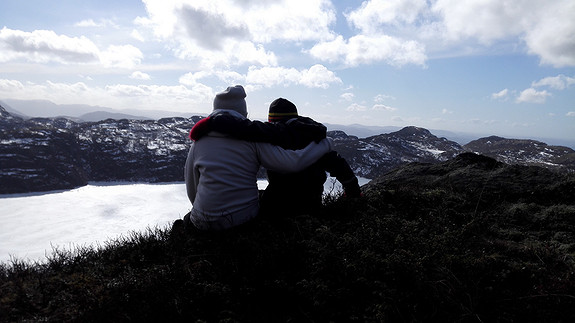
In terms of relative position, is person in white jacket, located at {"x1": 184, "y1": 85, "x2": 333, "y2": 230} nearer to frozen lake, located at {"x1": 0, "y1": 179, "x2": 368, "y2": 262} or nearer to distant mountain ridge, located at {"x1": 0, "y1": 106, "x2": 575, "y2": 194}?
frozen lake, located at {"x1": 0, "y1": 179, "x2": 368, "y2": 262}

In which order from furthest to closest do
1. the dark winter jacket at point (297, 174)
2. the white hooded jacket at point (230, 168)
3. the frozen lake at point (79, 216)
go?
the frozen lake at point (79, 216) → the dark winter jacket at point (297, 174) → the white hooded jacket at point (230, 168)

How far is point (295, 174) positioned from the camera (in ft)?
13.9

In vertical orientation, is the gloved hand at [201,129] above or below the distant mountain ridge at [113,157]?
above

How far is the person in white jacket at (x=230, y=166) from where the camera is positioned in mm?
3838

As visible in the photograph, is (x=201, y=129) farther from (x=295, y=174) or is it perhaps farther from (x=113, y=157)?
(x=113, y=157)

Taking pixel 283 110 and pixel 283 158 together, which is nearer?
pixel 283 158

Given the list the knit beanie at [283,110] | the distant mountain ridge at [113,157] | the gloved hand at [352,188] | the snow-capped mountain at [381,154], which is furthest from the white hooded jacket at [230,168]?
the distant mountain ridge at [113,157]

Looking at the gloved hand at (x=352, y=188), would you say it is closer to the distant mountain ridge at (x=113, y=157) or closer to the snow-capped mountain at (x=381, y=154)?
the snow-capped mountain at (x=381, y=154)

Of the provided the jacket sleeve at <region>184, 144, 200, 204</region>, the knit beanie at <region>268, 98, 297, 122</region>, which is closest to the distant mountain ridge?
the knit beanie at <region>268, 98, 297, 122</region>

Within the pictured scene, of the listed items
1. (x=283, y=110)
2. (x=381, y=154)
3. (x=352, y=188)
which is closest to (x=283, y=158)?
(x=283, y=110)

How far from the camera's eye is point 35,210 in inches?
3666

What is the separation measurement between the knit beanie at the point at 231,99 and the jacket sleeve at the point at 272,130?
1.43ft

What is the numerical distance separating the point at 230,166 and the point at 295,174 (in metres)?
0.95

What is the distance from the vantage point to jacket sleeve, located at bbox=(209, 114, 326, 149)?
12.1 feet
